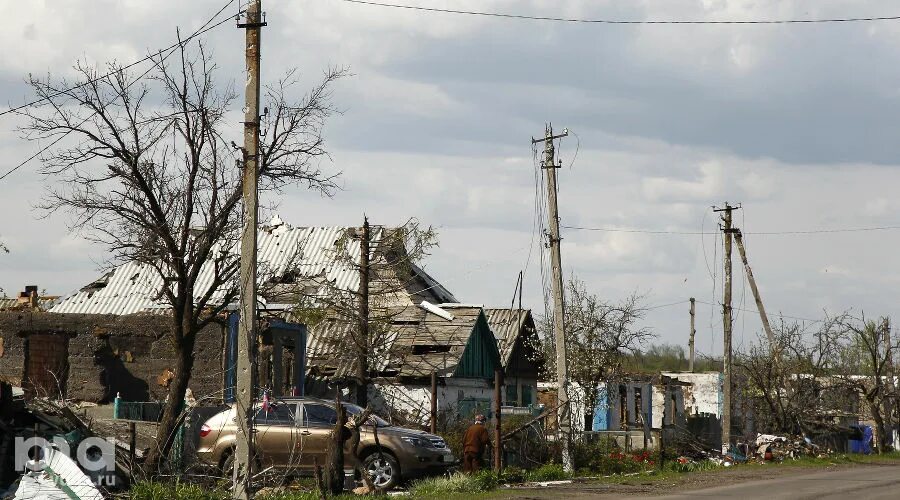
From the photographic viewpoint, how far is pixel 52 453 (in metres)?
16.4

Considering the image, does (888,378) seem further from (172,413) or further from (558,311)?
(172,413)

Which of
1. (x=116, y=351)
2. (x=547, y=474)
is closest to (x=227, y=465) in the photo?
(x=547, y=474)

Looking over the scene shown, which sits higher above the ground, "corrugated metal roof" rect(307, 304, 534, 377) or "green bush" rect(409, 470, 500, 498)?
"corrugated metal roof" rect(307, 304, 534, 377)

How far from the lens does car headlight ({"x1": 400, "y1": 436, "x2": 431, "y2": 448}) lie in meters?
21.4

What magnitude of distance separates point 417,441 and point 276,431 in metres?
2.63

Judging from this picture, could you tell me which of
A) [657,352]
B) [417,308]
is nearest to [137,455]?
[417,308]

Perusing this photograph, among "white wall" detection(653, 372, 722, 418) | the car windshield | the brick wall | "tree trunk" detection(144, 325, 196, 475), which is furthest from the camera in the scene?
"white wall" detection(653, 372, 722, 418)

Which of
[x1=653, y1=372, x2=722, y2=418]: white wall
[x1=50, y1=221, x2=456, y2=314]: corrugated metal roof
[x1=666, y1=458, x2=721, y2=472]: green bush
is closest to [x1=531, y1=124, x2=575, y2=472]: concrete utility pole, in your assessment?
[x1=666, y1=458, x2=721, y2=472]: green bush

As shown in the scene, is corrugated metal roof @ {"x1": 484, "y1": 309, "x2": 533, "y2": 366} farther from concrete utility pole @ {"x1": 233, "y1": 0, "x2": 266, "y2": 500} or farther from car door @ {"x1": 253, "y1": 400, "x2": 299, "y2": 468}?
concrete utility pole @ {"x1": 233, "y1": 0, "x2": 266, "y2": 500}

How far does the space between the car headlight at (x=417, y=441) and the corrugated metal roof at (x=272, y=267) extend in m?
22.0

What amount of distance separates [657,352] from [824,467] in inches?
2332

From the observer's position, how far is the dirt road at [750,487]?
21.3 meters

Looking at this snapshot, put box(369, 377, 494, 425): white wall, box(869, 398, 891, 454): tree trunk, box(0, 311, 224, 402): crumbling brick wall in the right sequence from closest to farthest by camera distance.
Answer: box(0, 311, 224, 402): crumbling brick wall, box(369, 377, 494, 425): white wall, box(869, 398, 891, 454): tree trunk

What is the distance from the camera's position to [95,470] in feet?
57.6
